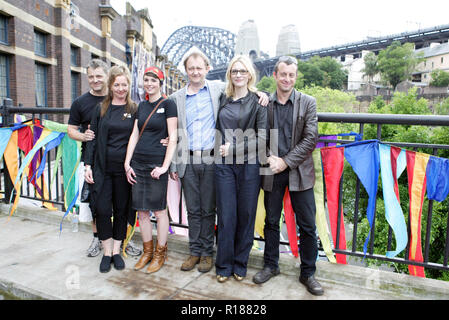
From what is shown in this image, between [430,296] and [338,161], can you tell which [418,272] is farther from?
[338,161]

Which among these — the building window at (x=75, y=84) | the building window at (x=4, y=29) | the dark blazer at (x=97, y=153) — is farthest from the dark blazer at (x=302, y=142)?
the building window at (x=75, y=84)

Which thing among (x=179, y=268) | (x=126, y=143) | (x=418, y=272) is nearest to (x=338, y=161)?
(x=418, y=272)

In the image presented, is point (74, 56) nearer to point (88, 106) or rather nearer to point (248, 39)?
point (88, 106)

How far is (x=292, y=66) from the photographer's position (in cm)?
261

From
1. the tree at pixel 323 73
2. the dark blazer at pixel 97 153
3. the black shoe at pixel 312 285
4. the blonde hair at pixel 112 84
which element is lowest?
the black shoe at pixel 312 285

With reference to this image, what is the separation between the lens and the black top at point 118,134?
3.04 metres

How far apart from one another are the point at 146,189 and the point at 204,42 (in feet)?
389

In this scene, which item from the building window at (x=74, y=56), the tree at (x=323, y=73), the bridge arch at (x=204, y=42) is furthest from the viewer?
the bridge arch at (x=204, y=42)

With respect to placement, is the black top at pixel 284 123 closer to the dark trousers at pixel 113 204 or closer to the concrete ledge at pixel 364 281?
the concrete ledge at pixel 364 281

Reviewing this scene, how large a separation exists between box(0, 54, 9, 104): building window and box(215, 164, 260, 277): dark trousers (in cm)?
1083

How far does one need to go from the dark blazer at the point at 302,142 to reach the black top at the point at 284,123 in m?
0.04

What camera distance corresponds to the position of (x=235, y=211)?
284 centimetres
